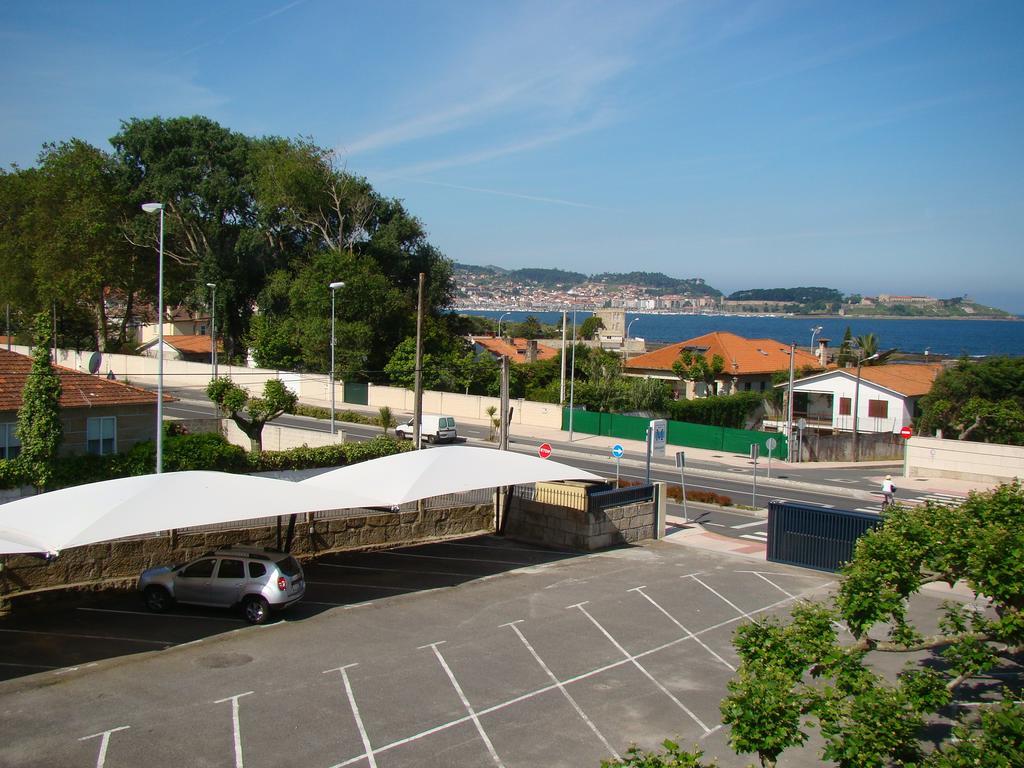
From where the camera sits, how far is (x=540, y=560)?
Answer: 22578mm

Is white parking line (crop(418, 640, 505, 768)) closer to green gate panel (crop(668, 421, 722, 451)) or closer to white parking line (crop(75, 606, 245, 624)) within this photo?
white parking line (crop(75, 606, 245, 624))

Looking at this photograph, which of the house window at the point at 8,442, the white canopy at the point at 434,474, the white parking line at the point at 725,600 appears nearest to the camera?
the white parking line at the point at 725,600

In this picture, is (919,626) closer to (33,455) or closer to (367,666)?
(367,666)

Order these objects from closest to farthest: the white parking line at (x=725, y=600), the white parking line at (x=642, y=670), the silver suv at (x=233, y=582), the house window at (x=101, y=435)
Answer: the white parking line at (x=642, y=670) → the silver suv at (x=233, y=582) → the white parking line at (x=725, y=600) → the house window at (x=101, y=435)

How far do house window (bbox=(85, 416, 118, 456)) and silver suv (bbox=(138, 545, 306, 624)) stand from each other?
40.7ft

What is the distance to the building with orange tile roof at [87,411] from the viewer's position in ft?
84.9

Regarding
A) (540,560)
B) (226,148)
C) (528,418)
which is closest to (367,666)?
(540,560)

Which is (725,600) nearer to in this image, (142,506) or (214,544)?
(214,544)

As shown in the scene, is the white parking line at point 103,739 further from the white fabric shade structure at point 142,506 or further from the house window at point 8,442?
the house window at point 8,442

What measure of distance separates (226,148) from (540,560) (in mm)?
61089

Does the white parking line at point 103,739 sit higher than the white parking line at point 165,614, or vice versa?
→ the white parking line at point 103,739

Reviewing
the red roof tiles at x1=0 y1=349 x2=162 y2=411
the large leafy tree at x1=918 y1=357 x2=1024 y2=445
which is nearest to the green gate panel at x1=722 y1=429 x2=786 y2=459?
the large leafy tree at x1=918 y1=357 x2=1024 y2=445

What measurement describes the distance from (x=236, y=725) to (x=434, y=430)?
121 ft

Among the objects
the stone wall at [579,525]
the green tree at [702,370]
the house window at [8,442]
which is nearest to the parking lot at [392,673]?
the stone wall at [579,525]
